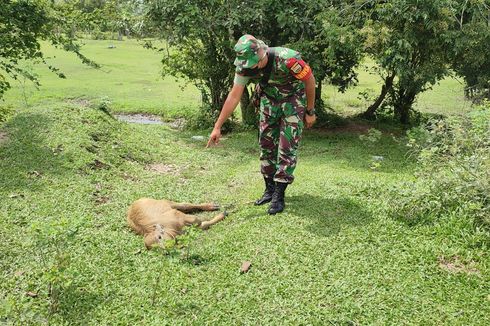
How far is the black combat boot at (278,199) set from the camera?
4441mm

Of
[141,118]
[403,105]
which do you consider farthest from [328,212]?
[141,118]

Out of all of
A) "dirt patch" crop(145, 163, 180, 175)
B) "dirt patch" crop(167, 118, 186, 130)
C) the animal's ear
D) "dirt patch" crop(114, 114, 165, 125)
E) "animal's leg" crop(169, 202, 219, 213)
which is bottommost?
"dirt patch" crop(114, 114, 165, 125)

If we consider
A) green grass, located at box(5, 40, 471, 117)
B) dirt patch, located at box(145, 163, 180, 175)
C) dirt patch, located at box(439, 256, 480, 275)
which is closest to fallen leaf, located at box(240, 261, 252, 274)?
dirt patch, located at box(439, 256, 480, 275)

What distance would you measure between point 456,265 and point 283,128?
6.19 feet

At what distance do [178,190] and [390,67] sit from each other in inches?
172

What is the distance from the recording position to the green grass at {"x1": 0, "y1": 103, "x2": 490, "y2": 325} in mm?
3037

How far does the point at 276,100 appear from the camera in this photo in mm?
4355

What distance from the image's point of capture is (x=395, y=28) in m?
7.58

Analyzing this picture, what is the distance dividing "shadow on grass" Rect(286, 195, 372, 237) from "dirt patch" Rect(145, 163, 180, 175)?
2514 mm

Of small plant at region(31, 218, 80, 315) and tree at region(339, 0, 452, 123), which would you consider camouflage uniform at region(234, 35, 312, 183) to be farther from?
tree at region(339, 0, 452, 123)

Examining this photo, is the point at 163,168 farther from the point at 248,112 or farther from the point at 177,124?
the point at 177,124

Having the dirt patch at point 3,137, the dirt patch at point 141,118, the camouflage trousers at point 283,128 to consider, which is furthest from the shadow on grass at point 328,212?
the dirt patch at point 141,118

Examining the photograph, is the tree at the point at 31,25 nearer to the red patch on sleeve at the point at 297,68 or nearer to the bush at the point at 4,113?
the bush at the point at 4,113

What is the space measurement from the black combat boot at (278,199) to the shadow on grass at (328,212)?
115mm
